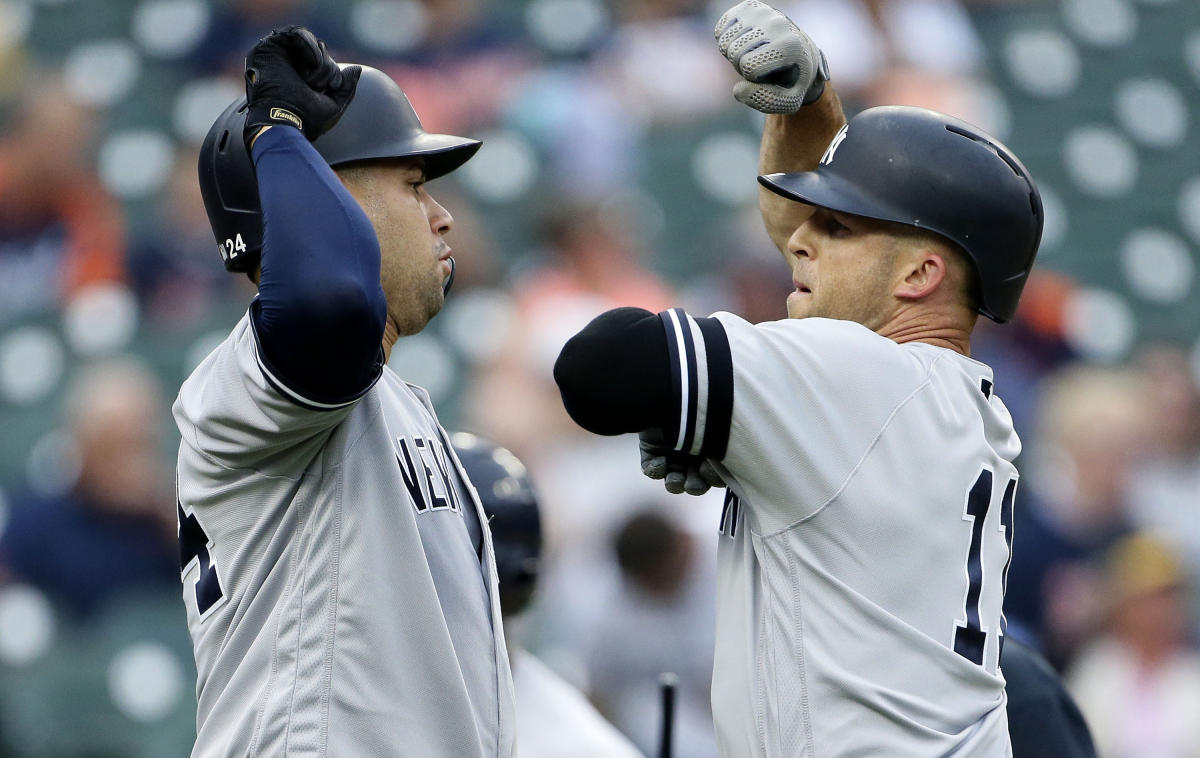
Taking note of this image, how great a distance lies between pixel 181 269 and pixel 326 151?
5398 mm

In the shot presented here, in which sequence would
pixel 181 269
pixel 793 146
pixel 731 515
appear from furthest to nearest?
pixel 181 269
pixel 793 146
pixel 731 515

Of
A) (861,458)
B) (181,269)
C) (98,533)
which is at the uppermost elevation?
(861,458)

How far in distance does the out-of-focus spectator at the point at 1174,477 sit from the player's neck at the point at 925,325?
452 centimetres

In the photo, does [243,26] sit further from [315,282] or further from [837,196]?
[315,282]

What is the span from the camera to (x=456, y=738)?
2.06 meters

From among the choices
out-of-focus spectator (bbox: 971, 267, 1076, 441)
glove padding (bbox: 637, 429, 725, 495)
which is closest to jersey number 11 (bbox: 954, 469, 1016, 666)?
glove padding (bbox: 637, 429, 725, 495)

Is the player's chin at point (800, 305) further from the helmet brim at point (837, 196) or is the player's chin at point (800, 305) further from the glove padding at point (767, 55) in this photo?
the glove padding at point (767, 55)

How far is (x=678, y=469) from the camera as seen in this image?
6.98ft

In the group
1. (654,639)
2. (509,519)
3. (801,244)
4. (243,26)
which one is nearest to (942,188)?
(801,244)

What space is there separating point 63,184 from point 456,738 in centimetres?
630

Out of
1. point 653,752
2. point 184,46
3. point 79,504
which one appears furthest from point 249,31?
point 653,752

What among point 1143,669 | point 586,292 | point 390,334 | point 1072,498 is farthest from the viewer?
point 586,292

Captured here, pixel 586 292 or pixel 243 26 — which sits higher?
pixel 243 26

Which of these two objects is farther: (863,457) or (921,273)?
(921,273)
